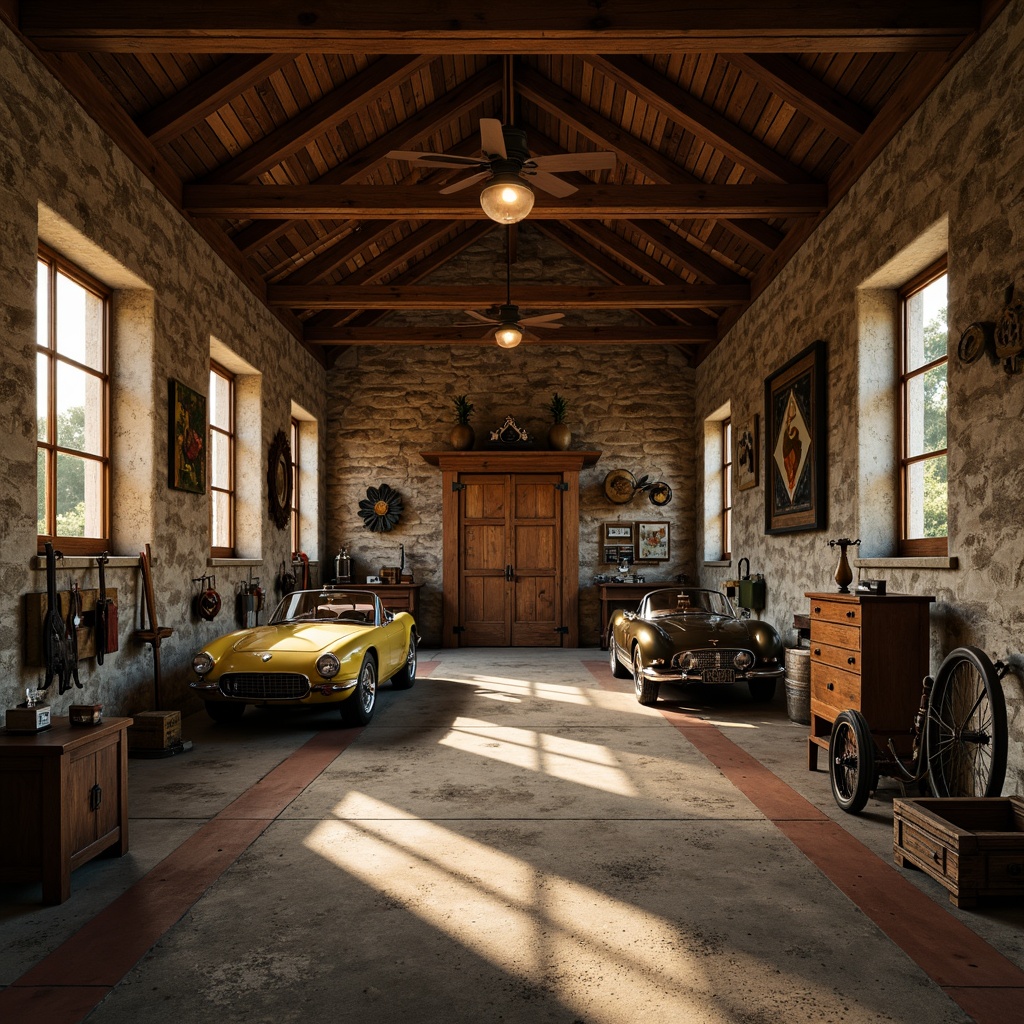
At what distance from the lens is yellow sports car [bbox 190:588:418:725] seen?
5895 millimetres

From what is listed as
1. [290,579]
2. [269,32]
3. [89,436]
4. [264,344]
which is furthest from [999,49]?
[290,579]

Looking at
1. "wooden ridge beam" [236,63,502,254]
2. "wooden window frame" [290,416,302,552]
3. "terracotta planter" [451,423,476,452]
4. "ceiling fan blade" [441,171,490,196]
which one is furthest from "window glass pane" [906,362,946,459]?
"wooden window frame" [290,416,302,552]

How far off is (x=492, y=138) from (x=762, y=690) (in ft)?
17.4

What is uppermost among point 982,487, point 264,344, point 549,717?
point 264,344

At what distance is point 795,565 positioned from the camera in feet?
24.8

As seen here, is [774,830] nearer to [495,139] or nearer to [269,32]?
[495,139]

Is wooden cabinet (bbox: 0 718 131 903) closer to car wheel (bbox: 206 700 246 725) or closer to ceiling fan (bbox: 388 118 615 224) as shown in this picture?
car wheel (bbox: 206 700 246 725)

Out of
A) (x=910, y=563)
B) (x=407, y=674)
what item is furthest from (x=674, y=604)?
(x=910, y=563)

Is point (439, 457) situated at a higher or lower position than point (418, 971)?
higher

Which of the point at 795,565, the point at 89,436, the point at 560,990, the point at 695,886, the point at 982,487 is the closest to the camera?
the point at 560,990

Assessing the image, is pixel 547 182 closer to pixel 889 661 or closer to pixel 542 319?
pixel 542 319

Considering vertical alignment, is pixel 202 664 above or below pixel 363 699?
above

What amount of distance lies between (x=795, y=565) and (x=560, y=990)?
5.83 m

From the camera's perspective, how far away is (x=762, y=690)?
746 centimetres
